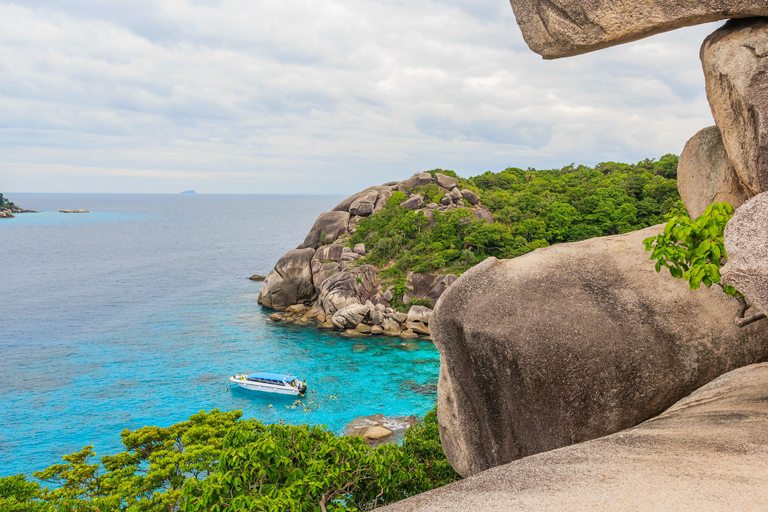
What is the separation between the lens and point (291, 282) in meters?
49.8

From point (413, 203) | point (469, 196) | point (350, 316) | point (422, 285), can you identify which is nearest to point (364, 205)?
point (413, 203)

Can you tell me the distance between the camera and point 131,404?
30.1m

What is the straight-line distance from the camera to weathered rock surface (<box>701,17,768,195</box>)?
7.27m

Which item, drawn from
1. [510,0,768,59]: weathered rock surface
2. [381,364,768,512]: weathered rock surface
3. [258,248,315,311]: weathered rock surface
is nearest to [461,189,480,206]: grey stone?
[258,248,315,311]: weathered rock surface

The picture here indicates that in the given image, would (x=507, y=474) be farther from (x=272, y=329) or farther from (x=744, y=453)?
(x=272, y=329)

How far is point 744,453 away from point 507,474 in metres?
2.45

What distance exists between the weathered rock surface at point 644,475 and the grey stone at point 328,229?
1911 inches

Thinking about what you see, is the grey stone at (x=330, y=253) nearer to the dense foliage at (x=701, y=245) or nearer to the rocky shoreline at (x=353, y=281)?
the rocky shoreline at (x=353, y=281)

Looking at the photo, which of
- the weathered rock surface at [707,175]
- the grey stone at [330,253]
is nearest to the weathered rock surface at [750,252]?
the weathered rock surface at [707,175]

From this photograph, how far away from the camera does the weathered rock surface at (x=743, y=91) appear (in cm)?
727

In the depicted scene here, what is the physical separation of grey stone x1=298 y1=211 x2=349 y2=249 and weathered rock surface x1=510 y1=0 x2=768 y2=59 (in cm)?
4526

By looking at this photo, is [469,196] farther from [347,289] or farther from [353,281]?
[347,289]

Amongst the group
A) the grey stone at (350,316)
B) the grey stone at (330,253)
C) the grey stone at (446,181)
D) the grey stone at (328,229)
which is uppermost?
the grey stone at (446,181)

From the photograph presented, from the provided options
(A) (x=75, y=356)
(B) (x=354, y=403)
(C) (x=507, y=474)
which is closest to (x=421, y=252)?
(B) (x=354, y=403)
